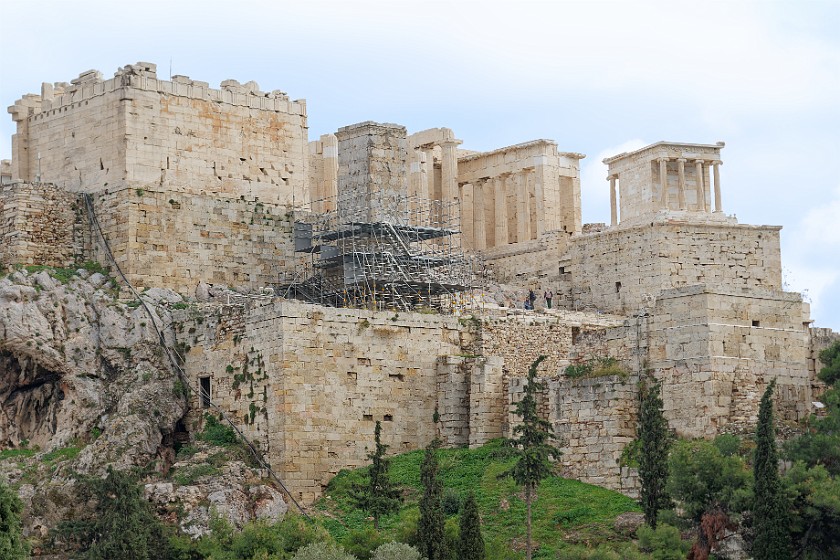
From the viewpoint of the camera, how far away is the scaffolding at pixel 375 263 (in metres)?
61.1

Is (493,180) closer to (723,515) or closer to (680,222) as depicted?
(680,222)

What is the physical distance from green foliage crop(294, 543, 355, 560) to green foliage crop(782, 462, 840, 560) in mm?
9303

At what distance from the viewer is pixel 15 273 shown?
197ft

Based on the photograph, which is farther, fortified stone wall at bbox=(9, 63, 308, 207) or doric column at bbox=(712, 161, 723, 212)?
doric column at bbox=(712, 161, 723, 212)

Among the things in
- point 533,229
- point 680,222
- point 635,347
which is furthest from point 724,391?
point 533,229

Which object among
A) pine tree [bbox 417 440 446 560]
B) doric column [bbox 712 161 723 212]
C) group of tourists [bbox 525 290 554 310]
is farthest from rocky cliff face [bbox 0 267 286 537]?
doric column [bbox 712 161 723 212]

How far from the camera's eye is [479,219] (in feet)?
255

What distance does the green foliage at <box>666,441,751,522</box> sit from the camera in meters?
49.0

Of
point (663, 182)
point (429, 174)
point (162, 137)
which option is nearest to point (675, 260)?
point (663, 182)

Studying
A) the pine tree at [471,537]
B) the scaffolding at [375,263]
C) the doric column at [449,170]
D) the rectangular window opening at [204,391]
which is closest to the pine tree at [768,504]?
the pine tree at [471,537]

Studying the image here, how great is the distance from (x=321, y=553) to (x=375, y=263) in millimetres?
14122

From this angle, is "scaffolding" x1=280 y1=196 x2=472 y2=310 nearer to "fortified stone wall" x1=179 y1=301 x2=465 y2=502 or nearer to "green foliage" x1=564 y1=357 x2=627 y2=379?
"fortified stone wall" x1=179 y1=301 x2=465 y2=502

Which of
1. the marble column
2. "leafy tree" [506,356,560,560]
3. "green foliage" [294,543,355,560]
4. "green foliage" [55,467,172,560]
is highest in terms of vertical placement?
the marble column

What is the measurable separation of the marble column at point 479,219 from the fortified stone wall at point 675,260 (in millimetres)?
8016
